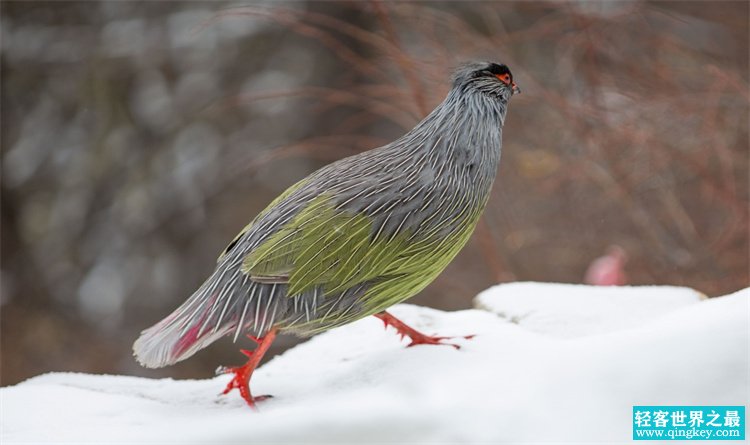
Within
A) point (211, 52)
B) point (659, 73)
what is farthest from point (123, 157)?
point (659, 73)

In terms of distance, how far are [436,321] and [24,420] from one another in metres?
1.23

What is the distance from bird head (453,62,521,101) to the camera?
2082 millimetres

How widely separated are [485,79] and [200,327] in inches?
36.1

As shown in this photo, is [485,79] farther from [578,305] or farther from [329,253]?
[578,305]

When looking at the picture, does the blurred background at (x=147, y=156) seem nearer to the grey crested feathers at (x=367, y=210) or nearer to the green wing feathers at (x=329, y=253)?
the grey crested feathers at (x=367, y=210)

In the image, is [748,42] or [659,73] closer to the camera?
[659,73]

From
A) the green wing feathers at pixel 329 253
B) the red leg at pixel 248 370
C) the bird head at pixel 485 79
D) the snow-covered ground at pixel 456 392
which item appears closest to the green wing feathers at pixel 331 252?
the green wing feathers at pixel 329 253

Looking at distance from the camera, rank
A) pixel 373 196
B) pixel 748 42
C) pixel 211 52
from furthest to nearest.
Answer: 1. pixel 211 52
2. pixel 748 42
3. pixel 373 196

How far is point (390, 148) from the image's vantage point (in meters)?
2.08

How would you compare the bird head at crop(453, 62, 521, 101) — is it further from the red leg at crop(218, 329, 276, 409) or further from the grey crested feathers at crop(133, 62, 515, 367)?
the red leg at crop(218, 329, 276, 409)

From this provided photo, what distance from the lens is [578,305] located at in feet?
8.59

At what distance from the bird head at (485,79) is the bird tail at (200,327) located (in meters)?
0.72

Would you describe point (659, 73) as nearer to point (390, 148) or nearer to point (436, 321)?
point (436, 321)

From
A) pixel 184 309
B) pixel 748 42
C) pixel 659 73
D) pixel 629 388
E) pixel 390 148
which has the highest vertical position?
pixel 748 42
